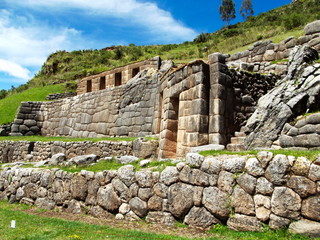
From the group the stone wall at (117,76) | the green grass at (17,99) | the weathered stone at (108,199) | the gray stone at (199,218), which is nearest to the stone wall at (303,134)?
the gray stone at (199,218)

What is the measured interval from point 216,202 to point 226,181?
0.40m

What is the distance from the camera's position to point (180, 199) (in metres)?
5.14

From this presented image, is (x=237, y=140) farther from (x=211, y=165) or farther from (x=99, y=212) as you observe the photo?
(x=99, y=212)

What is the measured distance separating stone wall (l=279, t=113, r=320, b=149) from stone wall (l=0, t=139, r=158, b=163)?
4490 millimetres

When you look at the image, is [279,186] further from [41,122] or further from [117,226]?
[41,122]

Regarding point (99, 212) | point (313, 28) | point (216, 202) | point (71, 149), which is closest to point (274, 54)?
point (313, 28)

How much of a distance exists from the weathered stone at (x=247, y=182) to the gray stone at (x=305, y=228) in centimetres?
72

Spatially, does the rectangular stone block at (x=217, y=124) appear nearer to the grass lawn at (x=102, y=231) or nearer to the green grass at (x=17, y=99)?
the grass lawn at (x=102, y=231)

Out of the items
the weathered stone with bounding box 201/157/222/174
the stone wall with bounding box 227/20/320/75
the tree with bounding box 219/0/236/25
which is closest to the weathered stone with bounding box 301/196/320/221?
the weathered stone with bounding box 201/157/222/174

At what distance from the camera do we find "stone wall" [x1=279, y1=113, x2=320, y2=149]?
571cm

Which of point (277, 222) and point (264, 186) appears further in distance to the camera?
point (264, 186)

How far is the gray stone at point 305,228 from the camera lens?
369 centimetres

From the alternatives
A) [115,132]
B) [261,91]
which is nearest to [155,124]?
[115,132]

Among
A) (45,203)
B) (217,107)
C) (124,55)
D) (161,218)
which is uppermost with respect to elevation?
(124,55)
